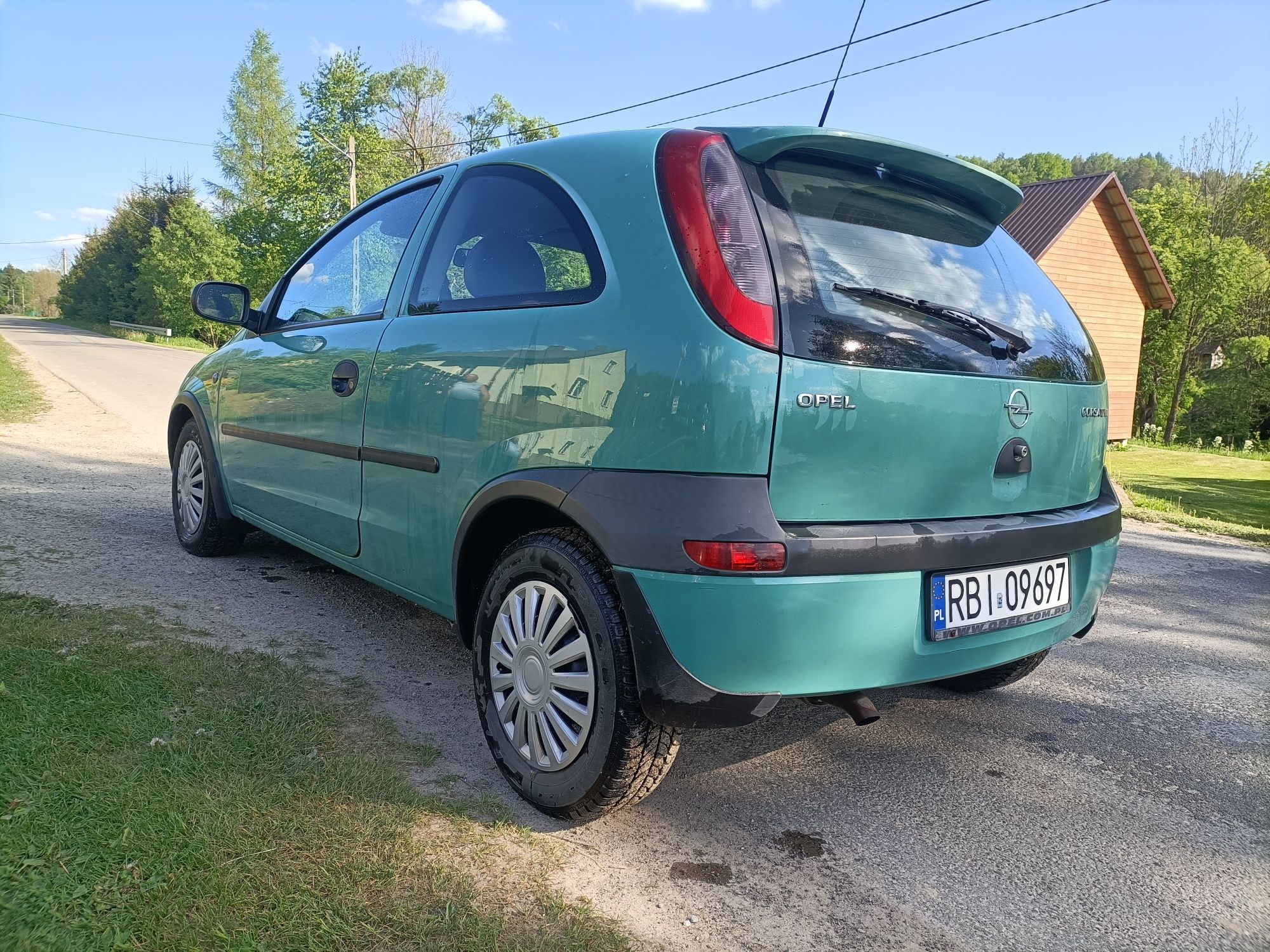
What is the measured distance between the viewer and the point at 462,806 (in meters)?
2.27

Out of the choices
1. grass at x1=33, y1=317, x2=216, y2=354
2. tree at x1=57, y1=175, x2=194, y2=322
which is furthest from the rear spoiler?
tree at x1=57, y1=175, x2=194, y2=322

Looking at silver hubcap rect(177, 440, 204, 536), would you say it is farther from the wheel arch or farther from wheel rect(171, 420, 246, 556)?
the wheel arch

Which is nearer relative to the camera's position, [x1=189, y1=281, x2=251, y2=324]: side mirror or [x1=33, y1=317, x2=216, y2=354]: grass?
[x1=189, y1=281, x2=251, y2=324]: side mirror

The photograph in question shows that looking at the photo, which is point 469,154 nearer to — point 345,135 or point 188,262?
point 345,135

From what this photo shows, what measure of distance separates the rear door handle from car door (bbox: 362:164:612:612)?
0.52 ft

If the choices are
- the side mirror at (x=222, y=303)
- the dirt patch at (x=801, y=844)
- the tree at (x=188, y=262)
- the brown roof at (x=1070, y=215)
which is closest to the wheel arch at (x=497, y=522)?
the dirt patch at (x=801, y=844)

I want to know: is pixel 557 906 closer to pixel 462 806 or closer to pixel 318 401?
pixel 462 806

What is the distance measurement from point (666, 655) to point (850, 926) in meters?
0.67

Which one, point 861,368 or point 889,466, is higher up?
point 861,368

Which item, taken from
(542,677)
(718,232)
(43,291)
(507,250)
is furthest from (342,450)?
(43,291)

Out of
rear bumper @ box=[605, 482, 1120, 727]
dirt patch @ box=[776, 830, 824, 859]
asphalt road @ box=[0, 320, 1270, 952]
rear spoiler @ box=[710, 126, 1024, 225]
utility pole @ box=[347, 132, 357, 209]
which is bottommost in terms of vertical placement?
dirt patch @ box=[776, 830, 824, 859]

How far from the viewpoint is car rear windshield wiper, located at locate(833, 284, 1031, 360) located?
2137mm

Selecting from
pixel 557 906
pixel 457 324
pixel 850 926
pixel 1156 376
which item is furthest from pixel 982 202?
pixel 1156 376

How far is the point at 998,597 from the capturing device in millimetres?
2270
